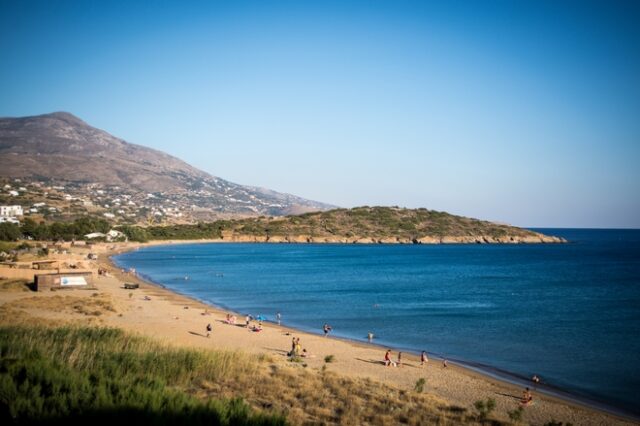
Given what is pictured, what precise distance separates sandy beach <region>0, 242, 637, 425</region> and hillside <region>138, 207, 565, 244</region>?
12862cm

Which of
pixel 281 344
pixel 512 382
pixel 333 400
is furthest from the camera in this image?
pixel 281 344

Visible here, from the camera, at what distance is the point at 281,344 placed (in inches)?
1088

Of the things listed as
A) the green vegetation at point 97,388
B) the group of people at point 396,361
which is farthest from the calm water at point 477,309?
the green vegetation at point 97,388

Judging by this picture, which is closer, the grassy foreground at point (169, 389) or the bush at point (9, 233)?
the grassy foreground at point (169, 389)

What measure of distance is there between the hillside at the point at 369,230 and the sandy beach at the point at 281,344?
129 m

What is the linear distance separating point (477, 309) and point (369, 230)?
451ft

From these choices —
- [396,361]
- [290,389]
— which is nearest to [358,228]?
[396,361]

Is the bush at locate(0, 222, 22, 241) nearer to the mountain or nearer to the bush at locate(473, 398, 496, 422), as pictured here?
the mountain

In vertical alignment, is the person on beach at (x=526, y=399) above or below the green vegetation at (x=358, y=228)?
below

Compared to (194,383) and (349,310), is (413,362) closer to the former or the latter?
(194,383)

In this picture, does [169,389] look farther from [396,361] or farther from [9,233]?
[9,233]

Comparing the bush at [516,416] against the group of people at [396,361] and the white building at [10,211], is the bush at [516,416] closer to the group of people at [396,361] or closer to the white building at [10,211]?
the group of people at [396,361]

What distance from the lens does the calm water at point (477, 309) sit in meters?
25.1

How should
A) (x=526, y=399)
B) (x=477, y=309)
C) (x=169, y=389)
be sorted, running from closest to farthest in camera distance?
(x=169, y=389) → (x=526, y=399) → (x=477, y=309)
